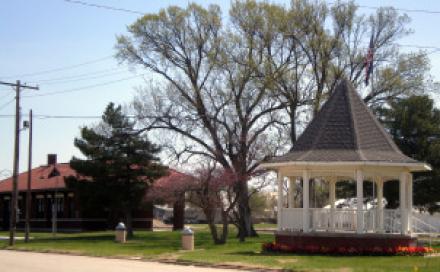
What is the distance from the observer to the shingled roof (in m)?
28.2

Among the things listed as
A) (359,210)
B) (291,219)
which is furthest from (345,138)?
(291,219)

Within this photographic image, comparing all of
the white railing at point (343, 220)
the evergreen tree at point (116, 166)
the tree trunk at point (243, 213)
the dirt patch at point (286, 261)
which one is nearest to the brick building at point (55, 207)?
the evergreen tree at point (116, 166)

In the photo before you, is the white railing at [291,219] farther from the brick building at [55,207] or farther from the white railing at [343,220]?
the brick building at [55,207]

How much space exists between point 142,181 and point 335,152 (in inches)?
889

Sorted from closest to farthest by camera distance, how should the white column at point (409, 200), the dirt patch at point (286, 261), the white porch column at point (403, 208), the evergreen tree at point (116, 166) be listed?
1. the dirt patch at point (286, 261)
2. the white porch column at point (403, 208)
3. the white column at point (409, 200)
4. the evergreen tree at point (116, 166)

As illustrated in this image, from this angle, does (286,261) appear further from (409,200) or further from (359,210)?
(409,200)

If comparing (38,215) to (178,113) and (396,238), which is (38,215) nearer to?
(178,113)

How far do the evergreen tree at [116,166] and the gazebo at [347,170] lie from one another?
63.9 feet

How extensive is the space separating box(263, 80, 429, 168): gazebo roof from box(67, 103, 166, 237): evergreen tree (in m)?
20.1

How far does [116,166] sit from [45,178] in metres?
20.0

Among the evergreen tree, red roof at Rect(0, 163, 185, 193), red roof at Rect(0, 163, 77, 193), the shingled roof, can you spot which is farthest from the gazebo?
red roof at Rect(0, 163, 77, 193)

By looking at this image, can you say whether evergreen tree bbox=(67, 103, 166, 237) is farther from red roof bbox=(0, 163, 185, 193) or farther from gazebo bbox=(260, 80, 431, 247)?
gazebo bbox=(260, 80, 431, 247)

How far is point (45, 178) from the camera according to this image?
6600 centimetres

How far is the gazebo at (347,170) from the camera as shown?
90.5 feet
